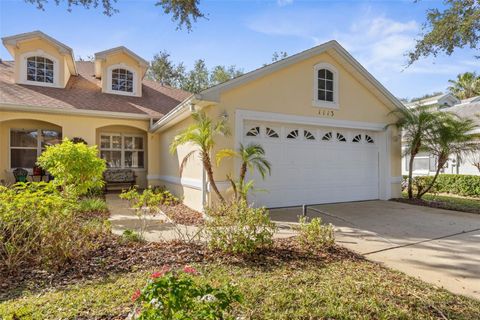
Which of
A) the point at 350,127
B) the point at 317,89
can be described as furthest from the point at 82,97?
the point at 350,127

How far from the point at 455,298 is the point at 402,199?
865 centimetres

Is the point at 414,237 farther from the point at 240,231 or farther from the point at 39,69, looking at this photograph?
the point at 39,69

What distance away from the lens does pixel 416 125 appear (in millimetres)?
10797

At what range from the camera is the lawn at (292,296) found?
304 centimetres

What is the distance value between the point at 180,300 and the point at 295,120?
25.7 ft

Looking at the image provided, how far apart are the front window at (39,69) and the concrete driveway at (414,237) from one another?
12.1m

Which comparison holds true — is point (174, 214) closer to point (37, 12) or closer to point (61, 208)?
point (61, 208)

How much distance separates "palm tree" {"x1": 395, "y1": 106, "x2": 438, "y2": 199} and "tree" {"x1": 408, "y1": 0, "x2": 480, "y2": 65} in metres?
2.81

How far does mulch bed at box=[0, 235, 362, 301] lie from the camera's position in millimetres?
3952

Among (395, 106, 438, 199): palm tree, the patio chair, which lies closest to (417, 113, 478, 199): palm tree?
(395, 106, 438, 199): palm tree

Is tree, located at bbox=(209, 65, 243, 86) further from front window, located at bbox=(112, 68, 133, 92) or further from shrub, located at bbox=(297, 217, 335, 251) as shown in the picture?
shrub, located at bbox=(297, 217, 335, 251)

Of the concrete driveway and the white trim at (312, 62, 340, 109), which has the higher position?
the white trim at (312, 62, 340, 109)

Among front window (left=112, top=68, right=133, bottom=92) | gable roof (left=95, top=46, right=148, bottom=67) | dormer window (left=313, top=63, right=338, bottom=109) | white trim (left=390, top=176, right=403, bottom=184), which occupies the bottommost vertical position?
white trim (left=390, top=176, right=403, bottom=184)

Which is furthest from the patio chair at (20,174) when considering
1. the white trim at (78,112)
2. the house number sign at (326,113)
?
the house number sign at (326,113)
